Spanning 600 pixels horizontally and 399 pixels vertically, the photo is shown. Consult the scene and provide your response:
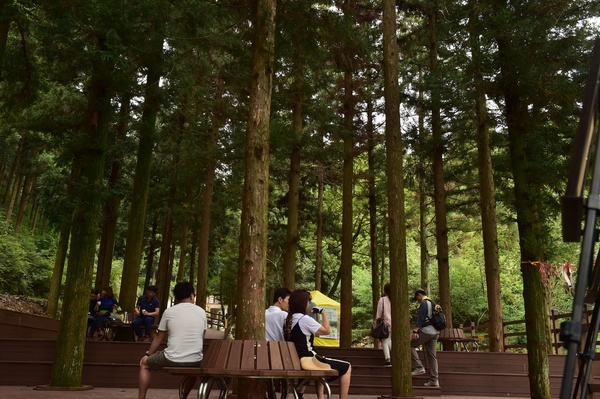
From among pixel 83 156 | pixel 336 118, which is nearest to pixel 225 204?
pixel 336 118

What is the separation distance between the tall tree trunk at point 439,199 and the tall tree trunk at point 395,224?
235 inches

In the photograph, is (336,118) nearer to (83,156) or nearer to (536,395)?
(83,156)

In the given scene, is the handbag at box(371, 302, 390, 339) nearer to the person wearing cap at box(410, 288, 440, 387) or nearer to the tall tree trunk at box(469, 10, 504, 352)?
the person wearing cap at box(410, 288, 440, 387)

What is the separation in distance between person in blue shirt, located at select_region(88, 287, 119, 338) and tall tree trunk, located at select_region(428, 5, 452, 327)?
31.3 ft

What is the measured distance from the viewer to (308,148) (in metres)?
19.7

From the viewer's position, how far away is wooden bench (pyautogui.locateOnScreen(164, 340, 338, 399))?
6.07 metres

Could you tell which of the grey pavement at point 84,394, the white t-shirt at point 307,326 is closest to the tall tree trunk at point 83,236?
the grey pavement at point 84,394

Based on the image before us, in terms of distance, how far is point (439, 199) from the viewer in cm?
1886

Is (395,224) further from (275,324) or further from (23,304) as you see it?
(23,304)

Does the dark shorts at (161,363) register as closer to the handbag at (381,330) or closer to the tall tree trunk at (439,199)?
the handbag at (381,330)

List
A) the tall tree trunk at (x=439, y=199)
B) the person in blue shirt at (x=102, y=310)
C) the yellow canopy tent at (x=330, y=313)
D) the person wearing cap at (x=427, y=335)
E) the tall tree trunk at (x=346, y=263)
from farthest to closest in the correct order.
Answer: the yellow canopy tent at (x=330, y=313) → the tall tree trunk at (x=346, y=263) → the tall tree trunk at (x=439, y=199) → the person in blue shirt at (x=102, y=310) → the person wearing cap at (x=427, y=335)

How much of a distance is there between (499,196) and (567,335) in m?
18.1

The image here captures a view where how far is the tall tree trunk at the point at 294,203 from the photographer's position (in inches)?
693

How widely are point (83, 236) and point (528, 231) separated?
8.04 metres
